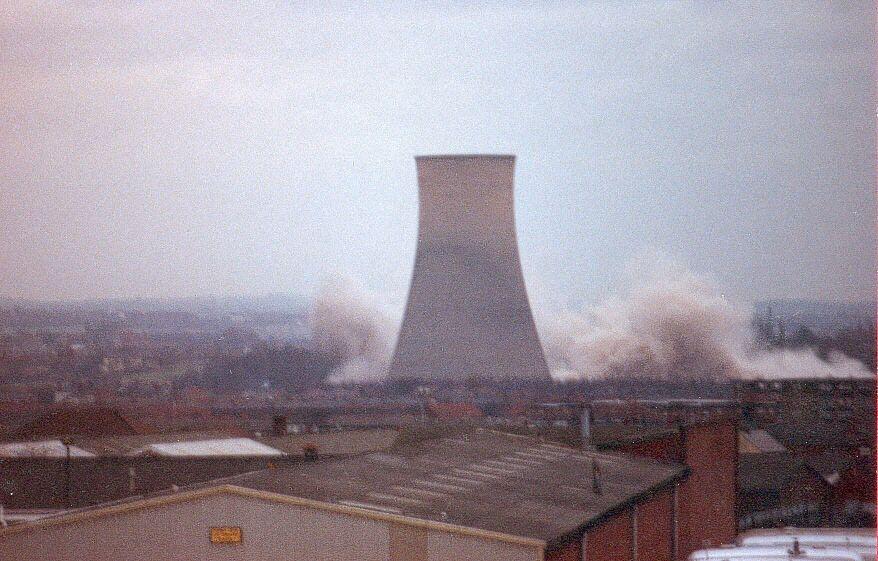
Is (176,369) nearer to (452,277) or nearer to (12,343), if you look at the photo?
(12,343)

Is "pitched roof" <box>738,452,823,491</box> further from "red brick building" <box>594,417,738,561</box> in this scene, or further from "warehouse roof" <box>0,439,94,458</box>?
"warehouse roof" <box>0,439,94,458</box>

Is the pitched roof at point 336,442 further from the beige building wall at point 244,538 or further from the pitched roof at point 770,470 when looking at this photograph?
the beige building wall at point 244,538

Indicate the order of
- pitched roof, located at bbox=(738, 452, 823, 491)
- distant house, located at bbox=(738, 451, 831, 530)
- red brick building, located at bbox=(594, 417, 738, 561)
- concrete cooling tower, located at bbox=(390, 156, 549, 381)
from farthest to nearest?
1. concrete cooling tower, located at bbox=(390, 156, 549, 381)
2. pitched roof, located at bbox=(738, 452, 823, 491)
3. distant house, located at bbox=(738, 451, 831, 530)
4. red brick building, located at bbox=(594, 417, 738, 561)

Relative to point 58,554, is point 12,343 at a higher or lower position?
higher

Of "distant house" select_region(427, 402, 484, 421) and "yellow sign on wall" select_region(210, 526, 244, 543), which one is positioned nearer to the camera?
"yellow sign on wall" select_region(210, 526, 244, 543)

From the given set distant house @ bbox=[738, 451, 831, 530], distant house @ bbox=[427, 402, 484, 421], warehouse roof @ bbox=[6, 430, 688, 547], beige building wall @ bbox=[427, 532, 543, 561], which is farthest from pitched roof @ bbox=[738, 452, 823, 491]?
beige building wall @ bbox=[427, 532, 543, 561]

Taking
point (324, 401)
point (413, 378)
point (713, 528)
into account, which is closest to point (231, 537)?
point (713, 528)
